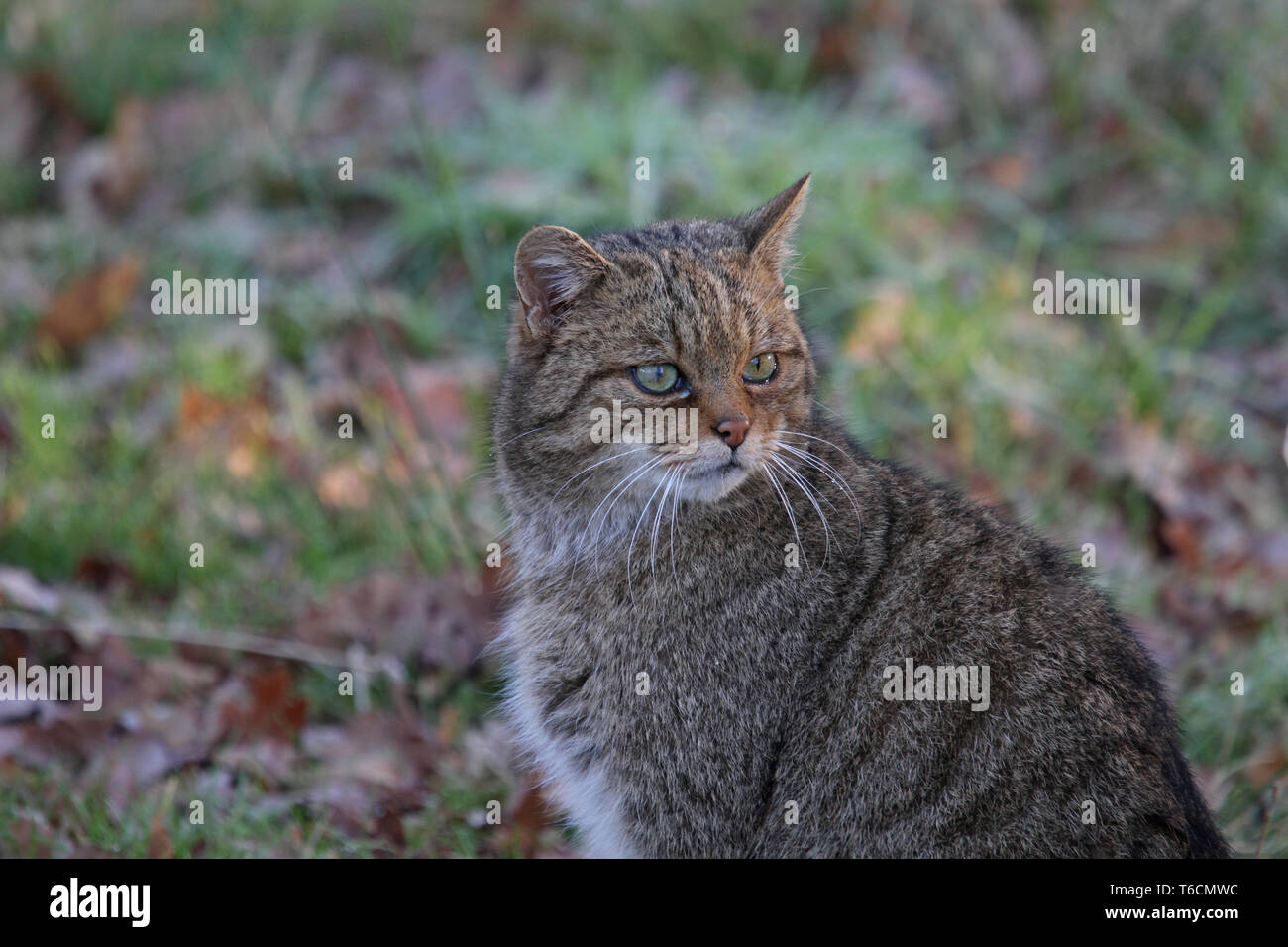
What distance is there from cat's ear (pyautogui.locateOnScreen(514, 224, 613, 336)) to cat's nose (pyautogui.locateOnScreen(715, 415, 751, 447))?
572mm

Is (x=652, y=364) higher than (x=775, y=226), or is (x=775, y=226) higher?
(x=775, y=226)

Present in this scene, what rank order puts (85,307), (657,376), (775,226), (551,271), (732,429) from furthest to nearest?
(85,307), (775,226), (551,271), (657,376), (732,429)

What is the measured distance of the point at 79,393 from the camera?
6.68m

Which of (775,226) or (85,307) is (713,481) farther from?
(85,307)

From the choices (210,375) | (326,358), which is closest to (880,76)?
(326,358)

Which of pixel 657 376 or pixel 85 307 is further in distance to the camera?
pixel 85 307

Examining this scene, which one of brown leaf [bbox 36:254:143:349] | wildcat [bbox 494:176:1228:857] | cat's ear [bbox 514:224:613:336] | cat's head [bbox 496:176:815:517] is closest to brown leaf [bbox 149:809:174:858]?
wildcat [bbox 494:176:1228:857]

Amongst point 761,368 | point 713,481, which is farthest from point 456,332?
point 713,481

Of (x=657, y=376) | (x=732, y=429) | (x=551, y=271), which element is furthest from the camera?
(x=551, y=271)

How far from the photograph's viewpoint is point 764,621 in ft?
12.4

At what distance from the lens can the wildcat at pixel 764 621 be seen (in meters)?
3.46

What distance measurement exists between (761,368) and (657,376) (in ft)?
1.07

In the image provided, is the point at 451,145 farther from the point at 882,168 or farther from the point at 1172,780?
the point at 1172,780

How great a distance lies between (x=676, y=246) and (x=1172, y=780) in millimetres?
1967
